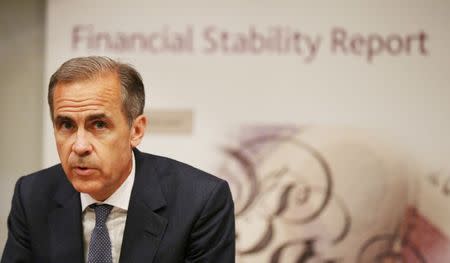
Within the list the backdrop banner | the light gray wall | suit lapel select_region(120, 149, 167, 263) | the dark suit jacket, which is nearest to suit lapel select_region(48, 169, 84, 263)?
the dark suit jacket

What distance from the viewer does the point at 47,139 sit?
2.70 m

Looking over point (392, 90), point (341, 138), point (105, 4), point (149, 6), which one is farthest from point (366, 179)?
point (105, 4)

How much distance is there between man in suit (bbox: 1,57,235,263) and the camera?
137cm

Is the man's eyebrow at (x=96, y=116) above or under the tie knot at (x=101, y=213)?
above

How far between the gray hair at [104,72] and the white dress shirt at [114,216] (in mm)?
204

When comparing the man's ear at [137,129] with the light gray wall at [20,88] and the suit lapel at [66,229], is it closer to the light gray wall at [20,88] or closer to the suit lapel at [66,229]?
the suit lapel at [66,229]

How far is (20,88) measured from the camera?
2879 mm

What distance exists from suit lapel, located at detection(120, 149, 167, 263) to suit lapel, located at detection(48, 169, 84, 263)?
13 centimetres

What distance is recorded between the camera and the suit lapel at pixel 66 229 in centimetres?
151

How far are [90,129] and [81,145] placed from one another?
6 centimetres

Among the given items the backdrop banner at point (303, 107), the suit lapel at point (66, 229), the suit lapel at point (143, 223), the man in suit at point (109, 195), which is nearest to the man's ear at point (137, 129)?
the man in suit at point (109, 195)

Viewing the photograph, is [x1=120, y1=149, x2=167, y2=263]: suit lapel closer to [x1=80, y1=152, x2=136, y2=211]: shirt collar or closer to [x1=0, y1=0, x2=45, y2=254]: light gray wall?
[x1=80, y1=152, x2=136, y2=211]: shirt collar

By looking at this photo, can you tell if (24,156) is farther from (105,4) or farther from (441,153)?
(441,153)

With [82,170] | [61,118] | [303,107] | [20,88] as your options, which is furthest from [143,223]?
[20,88]
